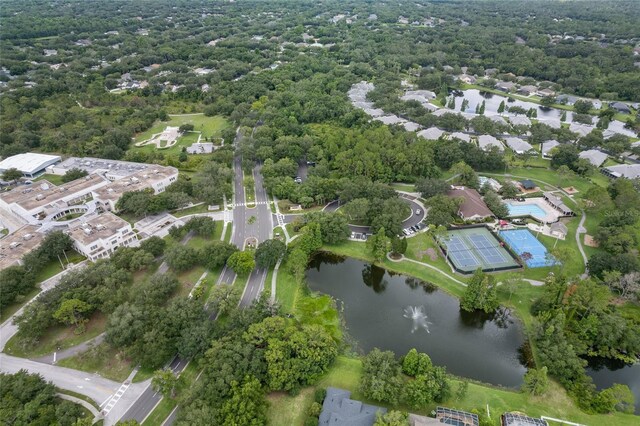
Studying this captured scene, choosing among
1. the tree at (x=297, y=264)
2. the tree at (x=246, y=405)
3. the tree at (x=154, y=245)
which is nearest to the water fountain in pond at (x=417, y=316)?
the tree at (x=297, y=264)

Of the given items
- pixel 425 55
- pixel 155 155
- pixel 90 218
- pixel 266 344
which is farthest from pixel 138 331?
pixel 425 55

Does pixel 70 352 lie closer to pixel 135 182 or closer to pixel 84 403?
pixel 84 403

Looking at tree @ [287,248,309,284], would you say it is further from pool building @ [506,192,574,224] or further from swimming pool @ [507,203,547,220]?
swimming pool @ [507,203,547,220]

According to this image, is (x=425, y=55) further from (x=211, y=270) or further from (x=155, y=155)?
(x=211, y=270)

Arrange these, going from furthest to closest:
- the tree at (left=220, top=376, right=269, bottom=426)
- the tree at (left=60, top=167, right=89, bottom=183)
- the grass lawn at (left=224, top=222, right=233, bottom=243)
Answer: the tree at (left=60, top=167, right=89, bottom=183) < the grass lawn at (left=224, top=222, right=233, bottom=243) < the tree at (left=220, top=376, right=269, bottom=426)

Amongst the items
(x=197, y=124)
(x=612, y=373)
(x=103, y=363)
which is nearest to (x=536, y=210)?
(x=612, y=373)

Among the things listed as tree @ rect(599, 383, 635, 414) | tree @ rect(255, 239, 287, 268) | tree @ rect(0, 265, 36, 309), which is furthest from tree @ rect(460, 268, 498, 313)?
tree @ rect(0, 265, 36, 309)
